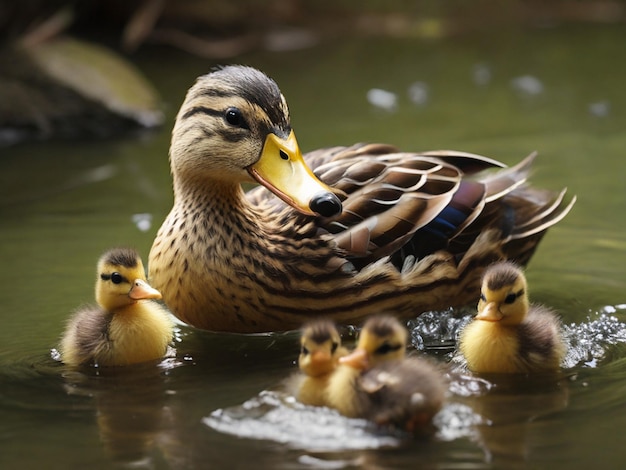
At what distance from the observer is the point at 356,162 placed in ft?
16.9

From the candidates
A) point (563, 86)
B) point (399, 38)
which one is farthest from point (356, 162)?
point (399, 38)

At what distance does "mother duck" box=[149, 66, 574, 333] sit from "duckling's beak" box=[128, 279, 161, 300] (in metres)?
0.29

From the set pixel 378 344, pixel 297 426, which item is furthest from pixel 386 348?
pixel 297 426

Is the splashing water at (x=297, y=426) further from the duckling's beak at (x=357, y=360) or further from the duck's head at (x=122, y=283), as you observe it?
the duck's head at (x=122, y=283)

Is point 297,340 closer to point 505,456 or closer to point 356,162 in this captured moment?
point 356,162

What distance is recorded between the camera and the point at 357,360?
378cm

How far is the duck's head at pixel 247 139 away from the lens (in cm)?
470

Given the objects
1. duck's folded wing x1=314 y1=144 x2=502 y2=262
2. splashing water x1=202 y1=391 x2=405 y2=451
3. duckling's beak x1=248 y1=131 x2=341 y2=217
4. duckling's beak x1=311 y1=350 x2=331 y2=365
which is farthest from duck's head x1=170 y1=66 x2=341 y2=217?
splashing water x1=202 y1=391 x2=405 y2=451

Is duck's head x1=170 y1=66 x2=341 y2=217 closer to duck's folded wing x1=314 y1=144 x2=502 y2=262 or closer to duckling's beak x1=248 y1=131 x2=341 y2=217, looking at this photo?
duckling's beak x1=248 y1=131 x2=341 y2=217

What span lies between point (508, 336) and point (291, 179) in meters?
1.17

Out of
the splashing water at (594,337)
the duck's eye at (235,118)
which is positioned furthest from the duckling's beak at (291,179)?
the splashing water at (594,337)

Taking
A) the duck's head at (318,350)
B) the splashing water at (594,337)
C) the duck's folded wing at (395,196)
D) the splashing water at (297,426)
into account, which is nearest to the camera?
the splashing water at (297,426)

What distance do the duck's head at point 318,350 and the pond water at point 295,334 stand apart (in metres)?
0.16

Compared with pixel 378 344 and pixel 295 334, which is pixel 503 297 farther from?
pixel 295 334
